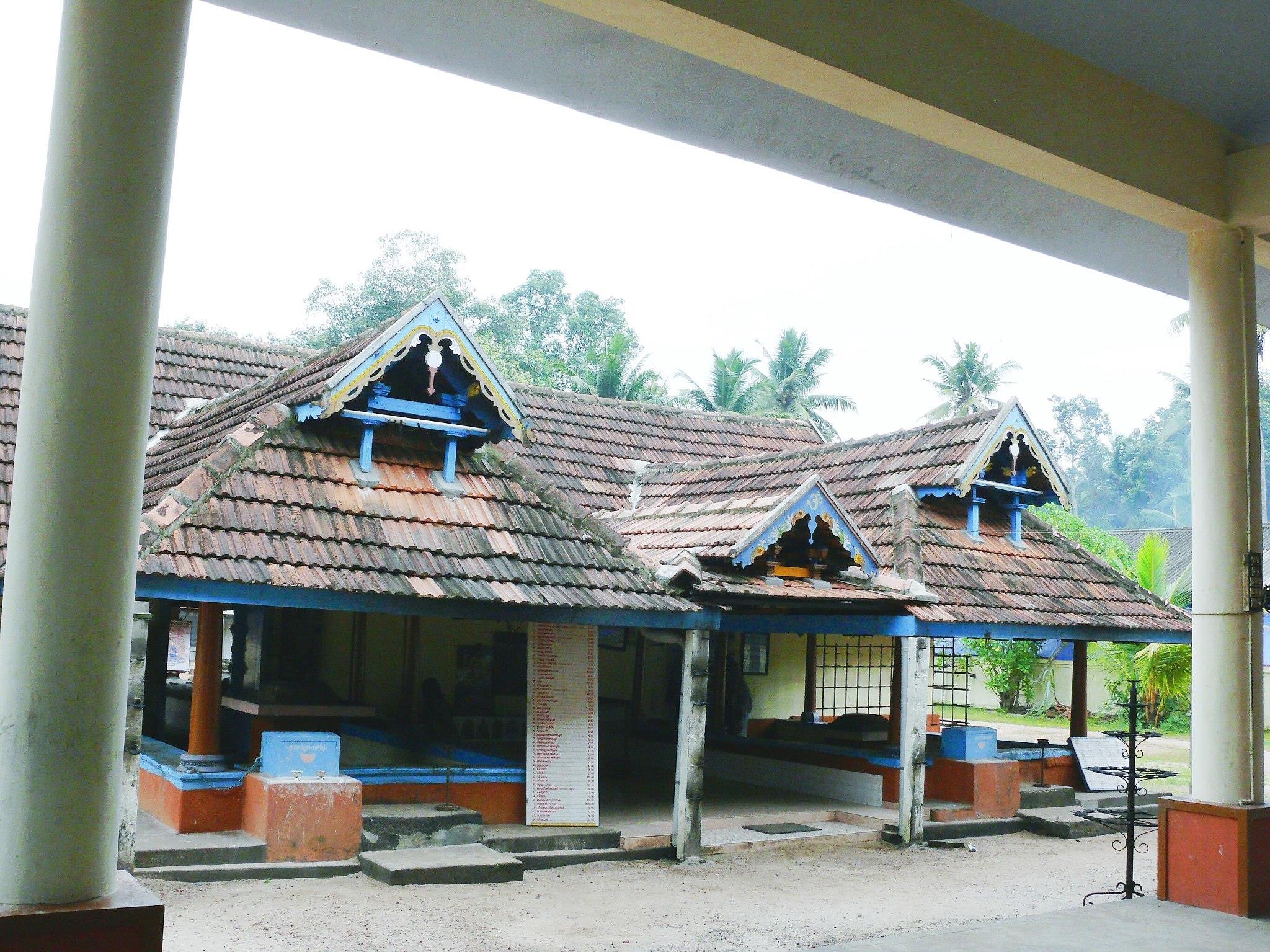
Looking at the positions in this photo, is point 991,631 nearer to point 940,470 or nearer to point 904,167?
point 940,470

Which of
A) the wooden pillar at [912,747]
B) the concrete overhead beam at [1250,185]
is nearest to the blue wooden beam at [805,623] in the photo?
the wooden pillar at [912,747]

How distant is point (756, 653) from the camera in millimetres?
15711

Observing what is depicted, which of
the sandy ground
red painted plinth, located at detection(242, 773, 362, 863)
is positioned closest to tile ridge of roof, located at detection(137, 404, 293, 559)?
red painted plinth, located at detection(242, 773, 362, 863)

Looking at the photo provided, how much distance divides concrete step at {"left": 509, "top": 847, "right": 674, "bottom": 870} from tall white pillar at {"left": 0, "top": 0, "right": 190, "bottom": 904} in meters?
6.43

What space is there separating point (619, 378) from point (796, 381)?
260 inches

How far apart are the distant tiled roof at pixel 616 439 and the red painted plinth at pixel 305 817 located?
16.2 ft

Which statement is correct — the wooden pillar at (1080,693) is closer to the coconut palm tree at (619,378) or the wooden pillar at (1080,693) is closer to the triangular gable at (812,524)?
the triangular gable at (812,524)

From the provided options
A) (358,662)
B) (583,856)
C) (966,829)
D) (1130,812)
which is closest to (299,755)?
(583,856)

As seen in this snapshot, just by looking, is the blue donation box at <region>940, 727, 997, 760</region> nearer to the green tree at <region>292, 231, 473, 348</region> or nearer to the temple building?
the temple building

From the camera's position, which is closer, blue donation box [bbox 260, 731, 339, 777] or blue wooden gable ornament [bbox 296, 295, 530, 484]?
blue donation box [bbox 260, 731, 339, 777]

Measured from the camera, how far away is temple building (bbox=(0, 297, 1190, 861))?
8.80 metres

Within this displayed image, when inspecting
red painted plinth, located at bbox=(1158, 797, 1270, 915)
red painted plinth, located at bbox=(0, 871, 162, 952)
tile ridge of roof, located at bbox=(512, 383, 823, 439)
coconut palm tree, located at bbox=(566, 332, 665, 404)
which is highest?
coconut palm tree, located at bbox=(566, 332, 665, 404)

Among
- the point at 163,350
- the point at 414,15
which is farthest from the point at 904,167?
the point at 163,350

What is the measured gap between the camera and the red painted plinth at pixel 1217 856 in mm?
5996
